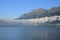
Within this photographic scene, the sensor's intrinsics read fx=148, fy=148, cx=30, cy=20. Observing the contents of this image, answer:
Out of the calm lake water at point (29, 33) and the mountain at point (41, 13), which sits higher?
the mountain at point (41, 13)

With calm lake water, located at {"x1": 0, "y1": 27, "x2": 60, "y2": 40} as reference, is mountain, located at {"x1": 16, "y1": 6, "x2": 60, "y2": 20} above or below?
above

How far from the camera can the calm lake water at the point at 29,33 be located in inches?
111

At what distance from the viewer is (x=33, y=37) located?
2879mm

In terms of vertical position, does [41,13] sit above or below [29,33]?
above

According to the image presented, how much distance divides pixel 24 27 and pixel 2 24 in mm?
434

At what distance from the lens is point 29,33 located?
288 cm

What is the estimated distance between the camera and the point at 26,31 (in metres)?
2.87

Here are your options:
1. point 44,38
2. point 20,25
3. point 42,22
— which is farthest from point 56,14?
point 20,25

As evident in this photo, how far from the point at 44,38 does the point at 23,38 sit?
0.41 metres

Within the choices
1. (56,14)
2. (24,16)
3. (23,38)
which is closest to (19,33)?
(23,38)

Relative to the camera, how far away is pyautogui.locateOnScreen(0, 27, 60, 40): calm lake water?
283 cm

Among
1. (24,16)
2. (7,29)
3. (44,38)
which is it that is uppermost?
(24,16)

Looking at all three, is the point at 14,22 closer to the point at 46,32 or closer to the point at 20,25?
the point at 20,25

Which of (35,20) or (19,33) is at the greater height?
(35,20)
